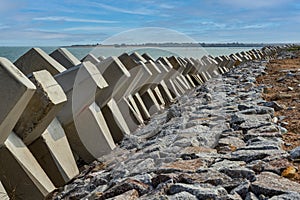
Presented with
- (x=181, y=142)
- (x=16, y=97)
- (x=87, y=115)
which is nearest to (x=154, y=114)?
(x=87, y=115)

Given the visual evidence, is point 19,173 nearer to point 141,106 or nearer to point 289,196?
point 289,196

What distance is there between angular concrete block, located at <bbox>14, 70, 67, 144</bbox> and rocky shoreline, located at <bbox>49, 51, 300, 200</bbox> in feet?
2.02

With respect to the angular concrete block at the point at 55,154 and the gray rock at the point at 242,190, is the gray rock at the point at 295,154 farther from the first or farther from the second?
the angular concrete block at the point at 55,154

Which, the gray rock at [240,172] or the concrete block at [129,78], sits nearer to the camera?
the gray rock at [240,172]

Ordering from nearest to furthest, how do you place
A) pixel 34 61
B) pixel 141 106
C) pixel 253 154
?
pixel 253 154 < pixel 34 61 < pixel 141 106

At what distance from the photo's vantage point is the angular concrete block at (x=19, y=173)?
3430 millimetres

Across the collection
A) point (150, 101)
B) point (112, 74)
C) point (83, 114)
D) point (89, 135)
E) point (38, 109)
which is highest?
point (112, 74)

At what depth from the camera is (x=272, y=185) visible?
242 cm

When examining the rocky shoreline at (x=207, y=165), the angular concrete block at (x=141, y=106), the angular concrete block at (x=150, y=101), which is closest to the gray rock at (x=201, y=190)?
the rocky shoreline at (x=207, y=165)

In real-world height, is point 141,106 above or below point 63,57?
below

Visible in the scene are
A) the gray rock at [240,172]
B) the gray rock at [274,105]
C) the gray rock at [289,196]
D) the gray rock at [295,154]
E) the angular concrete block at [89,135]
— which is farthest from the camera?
the gray rock at [274,105]

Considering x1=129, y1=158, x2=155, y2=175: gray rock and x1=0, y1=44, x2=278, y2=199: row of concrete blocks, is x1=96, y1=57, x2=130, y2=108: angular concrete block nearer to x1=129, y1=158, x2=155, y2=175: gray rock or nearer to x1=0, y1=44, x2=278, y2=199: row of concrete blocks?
x1=0, y1=44, x2=278, y2=199: row of concrete blocks

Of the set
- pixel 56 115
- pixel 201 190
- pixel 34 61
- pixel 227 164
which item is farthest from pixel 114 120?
pixel 201 190

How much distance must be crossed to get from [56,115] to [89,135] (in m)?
0.63
